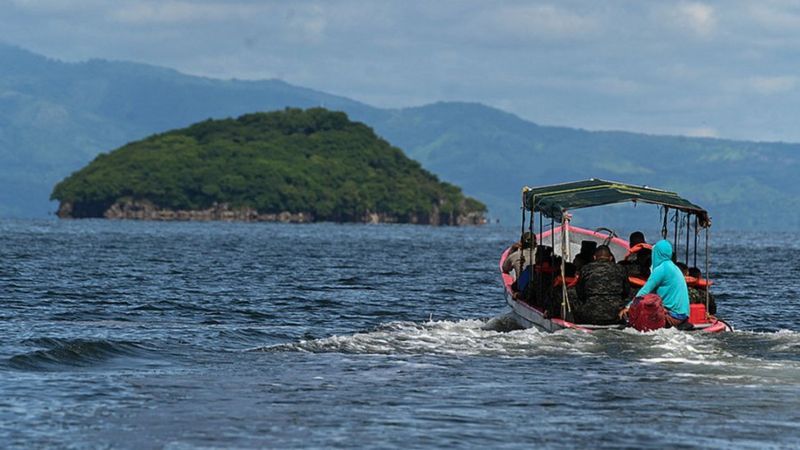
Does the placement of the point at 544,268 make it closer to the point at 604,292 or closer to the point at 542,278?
the point at 542,278

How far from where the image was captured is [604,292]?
28.9m

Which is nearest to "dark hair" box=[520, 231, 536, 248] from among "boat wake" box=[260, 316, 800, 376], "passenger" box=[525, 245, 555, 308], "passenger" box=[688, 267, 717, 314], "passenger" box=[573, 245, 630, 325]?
"passenger" box=[525, 245, 555, 308]

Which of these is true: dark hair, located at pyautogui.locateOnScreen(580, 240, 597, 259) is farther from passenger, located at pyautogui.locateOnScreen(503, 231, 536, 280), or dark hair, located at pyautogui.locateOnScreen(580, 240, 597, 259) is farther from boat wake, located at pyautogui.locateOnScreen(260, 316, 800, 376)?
boat wake, located at pyautogui.locateOnScreen(260, 316, 800, 376)

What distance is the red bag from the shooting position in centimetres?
2798

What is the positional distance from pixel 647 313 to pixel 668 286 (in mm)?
1021

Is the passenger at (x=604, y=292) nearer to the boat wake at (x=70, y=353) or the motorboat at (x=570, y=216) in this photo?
the motorboat at (x=570, y=216)

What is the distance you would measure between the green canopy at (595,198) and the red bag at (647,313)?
2436mm

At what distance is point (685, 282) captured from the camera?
1145 inches

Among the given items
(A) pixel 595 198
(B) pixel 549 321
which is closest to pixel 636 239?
(A) pixel 595 198

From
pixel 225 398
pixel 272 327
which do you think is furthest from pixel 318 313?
pixel 225 398

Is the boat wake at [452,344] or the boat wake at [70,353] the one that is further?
the boat wake at [452,344]

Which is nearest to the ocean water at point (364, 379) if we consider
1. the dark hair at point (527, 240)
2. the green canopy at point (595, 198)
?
the dark hair at point (527, 240)

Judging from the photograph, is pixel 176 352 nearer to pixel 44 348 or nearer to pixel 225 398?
pixel 44 348

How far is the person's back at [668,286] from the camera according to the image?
93.8 feet
